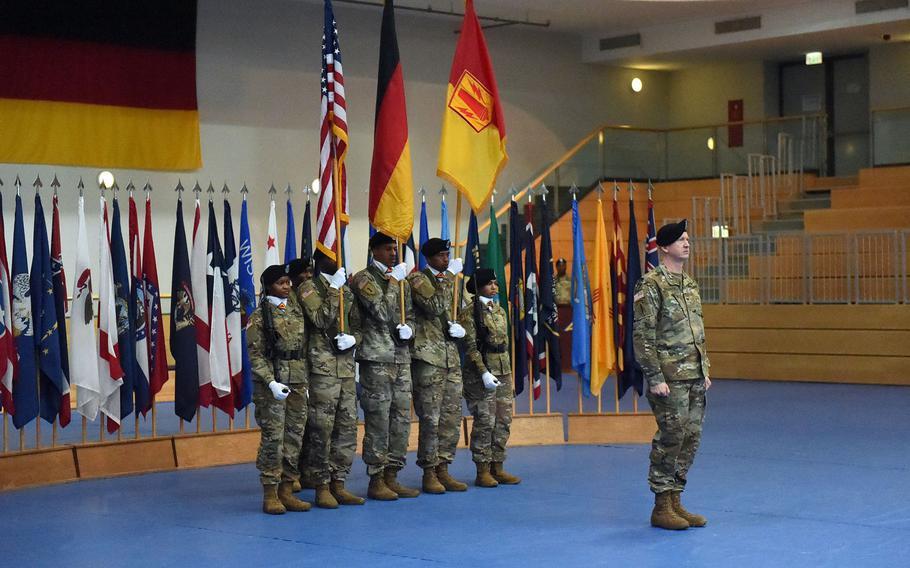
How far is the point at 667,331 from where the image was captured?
712 centimetres

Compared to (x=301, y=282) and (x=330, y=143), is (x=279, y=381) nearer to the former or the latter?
(x=301, y=282)

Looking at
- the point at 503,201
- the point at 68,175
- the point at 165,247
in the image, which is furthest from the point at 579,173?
the point at 68,175

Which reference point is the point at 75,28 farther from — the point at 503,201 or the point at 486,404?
the point at 486,404

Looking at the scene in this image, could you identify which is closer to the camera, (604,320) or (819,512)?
(819,512)

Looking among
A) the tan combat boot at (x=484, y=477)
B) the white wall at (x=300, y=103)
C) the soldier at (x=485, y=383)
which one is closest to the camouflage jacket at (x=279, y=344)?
the soldier at (x=485, y=383)

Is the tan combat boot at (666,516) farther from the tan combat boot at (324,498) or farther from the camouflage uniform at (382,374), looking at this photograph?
the tan combat boot at (324,498)

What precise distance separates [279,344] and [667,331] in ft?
7.90

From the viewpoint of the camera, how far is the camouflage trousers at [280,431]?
7797mm

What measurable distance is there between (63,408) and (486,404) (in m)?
3.12

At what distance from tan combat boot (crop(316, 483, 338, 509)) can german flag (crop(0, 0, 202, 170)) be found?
9.04 metres

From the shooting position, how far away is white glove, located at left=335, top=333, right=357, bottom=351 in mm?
7879

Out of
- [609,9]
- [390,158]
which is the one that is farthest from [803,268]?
[390,158]

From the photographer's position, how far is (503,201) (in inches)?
782

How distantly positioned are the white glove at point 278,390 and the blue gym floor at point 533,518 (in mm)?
741
